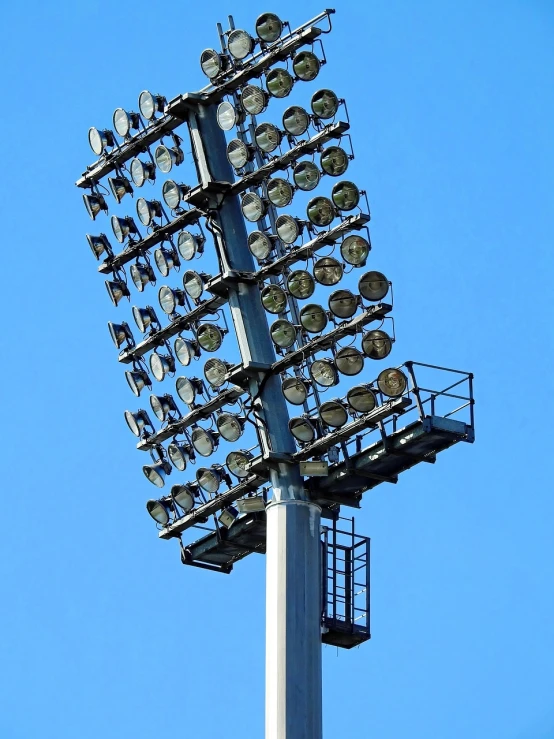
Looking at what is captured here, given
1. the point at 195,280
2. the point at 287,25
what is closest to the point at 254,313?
the point at 195,280

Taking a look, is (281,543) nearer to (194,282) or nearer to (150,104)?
(194,282)

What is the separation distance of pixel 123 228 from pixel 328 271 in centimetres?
812

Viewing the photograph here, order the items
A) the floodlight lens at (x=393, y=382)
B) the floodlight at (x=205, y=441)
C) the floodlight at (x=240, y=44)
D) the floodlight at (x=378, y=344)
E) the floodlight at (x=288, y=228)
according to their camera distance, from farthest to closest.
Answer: the floodlight at (x=205, y=441) → the floodlight at (x=240, y=44) → the floodlight at (x=288, y=228) → the floodlight at (x=378, y=344) → the floodlight lens at (x=393, y=382)

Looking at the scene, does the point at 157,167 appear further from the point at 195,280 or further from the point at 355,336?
the point at 355,336

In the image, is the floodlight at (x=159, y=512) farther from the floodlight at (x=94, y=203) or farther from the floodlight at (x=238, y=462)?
the floodlight at (x=94, y=203)

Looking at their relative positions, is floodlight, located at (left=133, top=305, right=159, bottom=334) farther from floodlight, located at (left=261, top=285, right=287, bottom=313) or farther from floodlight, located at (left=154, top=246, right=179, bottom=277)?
floodlight, located at (left=261, top=285, right=287, bottom=313)

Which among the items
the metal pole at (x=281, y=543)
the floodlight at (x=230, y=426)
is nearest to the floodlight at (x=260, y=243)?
the metal pole at (x=281, y=543)

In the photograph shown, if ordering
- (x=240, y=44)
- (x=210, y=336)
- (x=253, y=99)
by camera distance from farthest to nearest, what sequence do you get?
(x=210, y=336) < (x=240, y=44) < (x=253, y=99)

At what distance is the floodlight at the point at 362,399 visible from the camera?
63688 millimetres

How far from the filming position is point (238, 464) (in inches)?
2643

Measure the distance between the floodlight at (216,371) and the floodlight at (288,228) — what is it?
364 centimetres

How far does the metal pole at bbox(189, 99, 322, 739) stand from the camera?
64250 millimetres

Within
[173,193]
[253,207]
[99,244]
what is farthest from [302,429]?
[99,244]

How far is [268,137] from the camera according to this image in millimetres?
66188
